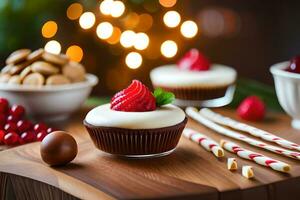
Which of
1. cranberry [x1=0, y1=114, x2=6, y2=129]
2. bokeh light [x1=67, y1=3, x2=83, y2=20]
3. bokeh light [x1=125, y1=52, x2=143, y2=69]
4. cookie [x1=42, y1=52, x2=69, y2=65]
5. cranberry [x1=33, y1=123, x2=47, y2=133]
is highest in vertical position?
bokeh light [x1=67, y1=3, x2=83, y2=20]

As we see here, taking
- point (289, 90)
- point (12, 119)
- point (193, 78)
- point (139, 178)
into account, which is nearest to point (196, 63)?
point (193, 78)

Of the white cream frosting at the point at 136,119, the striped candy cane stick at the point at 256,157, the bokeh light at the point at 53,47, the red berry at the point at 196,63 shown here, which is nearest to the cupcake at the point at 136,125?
the white cream frosting at the point at 136,119

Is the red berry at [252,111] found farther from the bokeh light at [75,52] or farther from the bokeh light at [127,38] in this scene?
the bokeh light at [75,52]

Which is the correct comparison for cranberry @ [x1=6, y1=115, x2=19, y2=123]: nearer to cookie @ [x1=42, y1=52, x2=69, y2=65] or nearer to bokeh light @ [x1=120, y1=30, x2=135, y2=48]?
cookie @ [x1=42, y1=52, x2=69, y2=65]

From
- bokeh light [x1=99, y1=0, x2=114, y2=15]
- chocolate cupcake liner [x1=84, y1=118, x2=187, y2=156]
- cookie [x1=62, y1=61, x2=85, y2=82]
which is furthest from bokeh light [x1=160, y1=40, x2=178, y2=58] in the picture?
chocolate cupcake liner [x1=84, y1=118, x2=187, y2=156]

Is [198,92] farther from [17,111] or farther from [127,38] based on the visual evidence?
[17,111]
